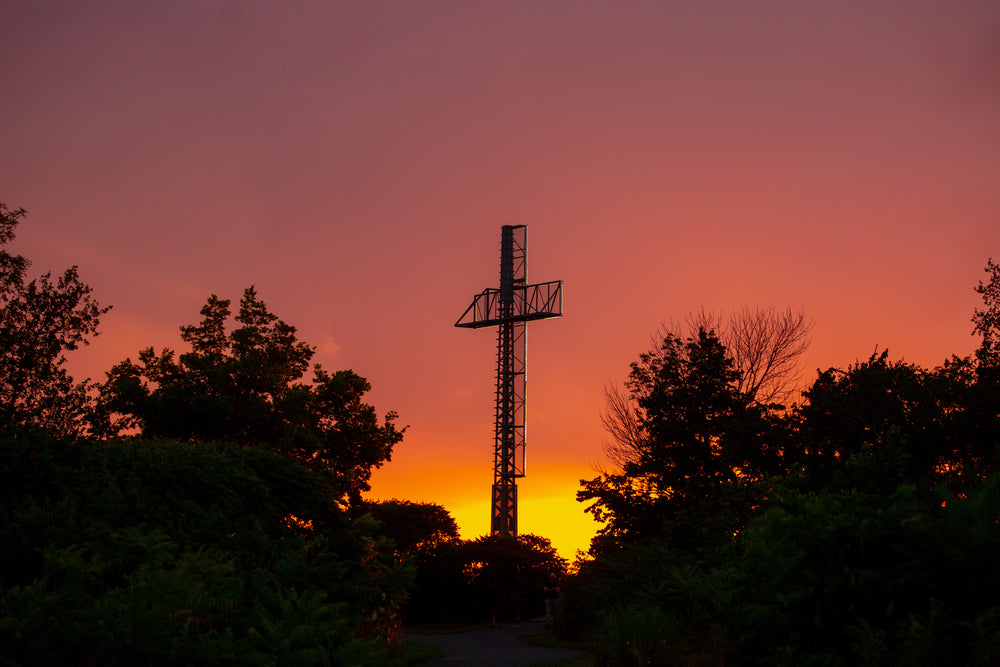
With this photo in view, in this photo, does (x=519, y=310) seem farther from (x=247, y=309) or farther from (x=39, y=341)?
(x=39, y=341)

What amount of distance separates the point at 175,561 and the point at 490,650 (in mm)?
18797

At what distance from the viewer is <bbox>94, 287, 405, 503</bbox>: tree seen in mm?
33531

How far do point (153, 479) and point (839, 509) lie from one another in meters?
8.44

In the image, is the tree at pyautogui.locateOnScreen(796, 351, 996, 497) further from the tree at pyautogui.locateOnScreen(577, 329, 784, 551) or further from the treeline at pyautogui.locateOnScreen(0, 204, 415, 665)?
the treeline at pyautogui.locateOnScreen(0, 204, 415, 665)

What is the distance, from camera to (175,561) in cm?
827

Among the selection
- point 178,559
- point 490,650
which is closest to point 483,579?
point 490,650

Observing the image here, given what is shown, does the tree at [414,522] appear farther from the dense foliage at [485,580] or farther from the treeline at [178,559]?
the treeline at [178,559]

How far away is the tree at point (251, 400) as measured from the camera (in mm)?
33531

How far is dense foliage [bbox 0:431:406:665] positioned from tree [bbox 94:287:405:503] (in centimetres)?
2071

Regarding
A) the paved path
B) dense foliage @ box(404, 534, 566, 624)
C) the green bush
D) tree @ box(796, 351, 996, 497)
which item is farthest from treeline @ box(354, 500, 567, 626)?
the green bush

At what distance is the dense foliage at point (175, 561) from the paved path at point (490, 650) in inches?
341

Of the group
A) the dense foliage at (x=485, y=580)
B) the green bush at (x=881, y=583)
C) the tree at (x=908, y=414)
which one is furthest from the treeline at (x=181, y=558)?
the dense foliage at (x=485, y=580)

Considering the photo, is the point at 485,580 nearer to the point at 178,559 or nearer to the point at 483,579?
the point at 483,579

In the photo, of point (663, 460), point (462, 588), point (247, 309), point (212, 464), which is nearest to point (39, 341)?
point (247, 309)
